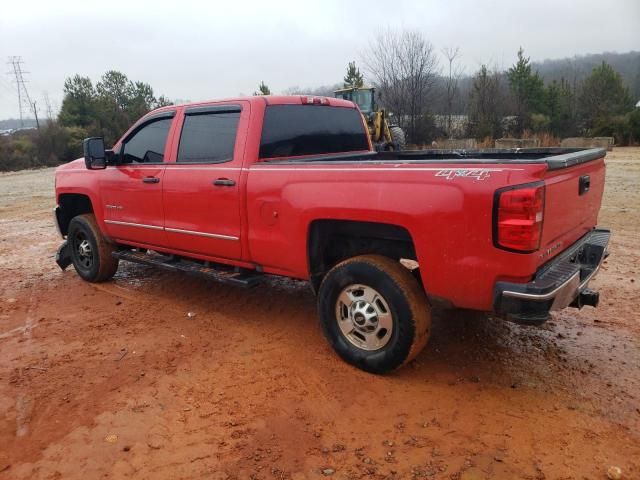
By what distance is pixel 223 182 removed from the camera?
4293 millimetres

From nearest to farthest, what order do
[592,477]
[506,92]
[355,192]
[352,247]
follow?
[592,477], [355,192], [352,247], [506,92]

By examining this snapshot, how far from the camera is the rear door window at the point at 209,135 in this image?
174 inches

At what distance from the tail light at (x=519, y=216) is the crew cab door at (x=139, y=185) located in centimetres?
327

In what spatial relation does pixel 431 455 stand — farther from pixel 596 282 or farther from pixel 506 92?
pixel 506 92

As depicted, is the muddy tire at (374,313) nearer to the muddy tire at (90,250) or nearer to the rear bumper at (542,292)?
the rear bumper at (542,292)

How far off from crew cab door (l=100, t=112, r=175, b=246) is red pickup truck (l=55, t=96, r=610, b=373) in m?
0.02

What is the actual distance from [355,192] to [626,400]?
218 cm

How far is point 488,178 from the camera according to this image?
9.50ft

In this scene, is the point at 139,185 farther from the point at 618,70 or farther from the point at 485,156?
the point at 618,70

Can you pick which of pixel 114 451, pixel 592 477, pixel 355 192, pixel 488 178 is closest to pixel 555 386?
pixel 592 477

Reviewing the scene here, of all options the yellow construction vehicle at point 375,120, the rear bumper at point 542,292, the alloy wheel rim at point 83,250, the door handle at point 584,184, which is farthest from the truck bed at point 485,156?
the yellow construction vehicle at point 375,120

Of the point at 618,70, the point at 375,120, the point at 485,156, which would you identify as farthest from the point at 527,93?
the point at 485,156

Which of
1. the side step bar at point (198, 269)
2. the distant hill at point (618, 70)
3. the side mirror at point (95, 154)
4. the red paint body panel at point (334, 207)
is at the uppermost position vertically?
the distant hill at point (618, 70)

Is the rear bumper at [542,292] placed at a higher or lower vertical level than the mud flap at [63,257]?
higher
